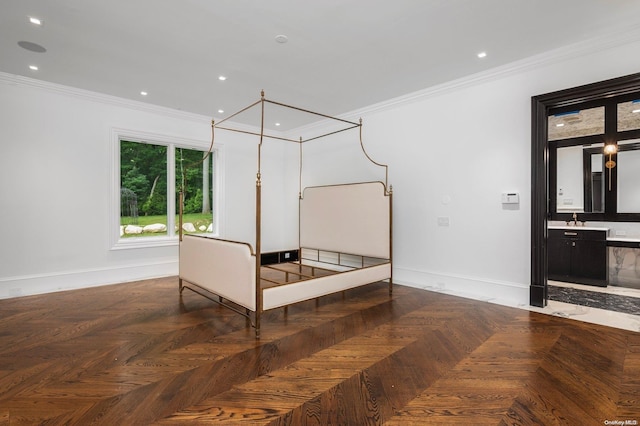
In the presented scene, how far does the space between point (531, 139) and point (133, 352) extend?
438cm

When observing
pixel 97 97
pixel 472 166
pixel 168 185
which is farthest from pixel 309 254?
pixel 97 97

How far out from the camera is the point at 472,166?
4.04 metres

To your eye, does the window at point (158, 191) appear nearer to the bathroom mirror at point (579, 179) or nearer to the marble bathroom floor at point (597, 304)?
the marble bathroom floor at point (597, 304)

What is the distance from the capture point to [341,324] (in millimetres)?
3115

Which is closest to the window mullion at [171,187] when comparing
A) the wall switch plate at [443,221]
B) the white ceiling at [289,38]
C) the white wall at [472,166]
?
the white ceiling at [289,38]

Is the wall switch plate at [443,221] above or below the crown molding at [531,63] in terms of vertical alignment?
→ below

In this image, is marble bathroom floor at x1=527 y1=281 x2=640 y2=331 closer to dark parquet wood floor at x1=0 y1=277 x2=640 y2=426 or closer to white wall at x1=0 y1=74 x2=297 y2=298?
dark parquet wood floor at x1=0 y1=277 x2=640 y2=426

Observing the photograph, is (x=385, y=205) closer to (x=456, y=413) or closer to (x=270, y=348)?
(x=270, y=348)

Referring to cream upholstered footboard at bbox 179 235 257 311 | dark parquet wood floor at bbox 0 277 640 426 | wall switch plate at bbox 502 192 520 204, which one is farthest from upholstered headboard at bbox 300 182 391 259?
cream upholstered footboard at bbox 179 235 257 311

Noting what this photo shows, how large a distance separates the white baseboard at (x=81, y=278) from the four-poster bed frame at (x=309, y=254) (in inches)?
33.3

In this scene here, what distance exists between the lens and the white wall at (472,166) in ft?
11.4

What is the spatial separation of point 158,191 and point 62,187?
128 centimetres

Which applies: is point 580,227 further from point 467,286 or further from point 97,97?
point 97,97

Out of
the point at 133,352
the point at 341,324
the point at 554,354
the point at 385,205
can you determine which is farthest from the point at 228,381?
the point at 385,205
